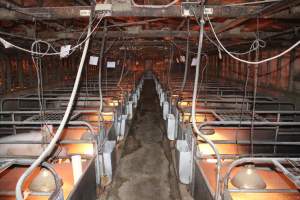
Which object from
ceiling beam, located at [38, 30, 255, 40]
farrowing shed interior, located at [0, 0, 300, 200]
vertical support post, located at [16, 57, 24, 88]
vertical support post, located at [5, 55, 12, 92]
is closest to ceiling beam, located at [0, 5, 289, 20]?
farrowing shed interior, located at [0, 0, 300, 200]

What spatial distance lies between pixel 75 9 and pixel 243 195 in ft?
12.6

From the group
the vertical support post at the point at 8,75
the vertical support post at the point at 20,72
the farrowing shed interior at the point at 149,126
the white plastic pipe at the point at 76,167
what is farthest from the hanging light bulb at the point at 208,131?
the vertical support post at the point at 20,72

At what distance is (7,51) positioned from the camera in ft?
29.1

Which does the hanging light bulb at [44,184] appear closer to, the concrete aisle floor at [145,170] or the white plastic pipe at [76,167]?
the white plastic pipe at [76,167]

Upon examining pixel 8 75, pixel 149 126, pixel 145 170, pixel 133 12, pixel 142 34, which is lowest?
pixel 145 170

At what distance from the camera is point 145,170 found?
6.36m

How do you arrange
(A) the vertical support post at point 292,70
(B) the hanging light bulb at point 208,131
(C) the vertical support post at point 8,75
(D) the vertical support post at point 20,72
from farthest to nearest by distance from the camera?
1. (D) the vertical support post at point 20,72
2. (C) the vertical support post at point 8,75
3. (A) the vertical support post at point 292,70
4. (B) the hanging light bulb at point 208,131

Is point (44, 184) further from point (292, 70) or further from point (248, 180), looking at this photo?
point (292, 70)

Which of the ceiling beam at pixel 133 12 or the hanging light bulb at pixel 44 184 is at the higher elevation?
the ceiling beam at pixel 133 12

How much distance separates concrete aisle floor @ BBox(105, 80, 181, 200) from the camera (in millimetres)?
5262

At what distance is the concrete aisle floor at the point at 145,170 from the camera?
5.26 m

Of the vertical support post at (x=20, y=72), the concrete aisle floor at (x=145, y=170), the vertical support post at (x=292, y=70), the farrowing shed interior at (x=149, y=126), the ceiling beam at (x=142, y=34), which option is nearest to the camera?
the farrowing shed interior at (x=149, y=126)

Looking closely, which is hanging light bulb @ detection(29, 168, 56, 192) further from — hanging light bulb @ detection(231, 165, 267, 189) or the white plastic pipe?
hanging light bulb @ detection(231, 165, 267, 189)

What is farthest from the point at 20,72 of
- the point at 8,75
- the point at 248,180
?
the point at 248,180
